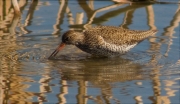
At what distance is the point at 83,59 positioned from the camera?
37.7ft

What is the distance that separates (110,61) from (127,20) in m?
2.23

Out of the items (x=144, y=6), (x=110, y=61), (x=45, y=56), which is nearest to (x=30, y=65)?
(x=45, y=56)

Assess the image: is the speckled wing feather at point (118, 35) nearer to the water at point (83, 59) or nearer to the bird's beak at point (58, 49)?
the water at point (83, 59)

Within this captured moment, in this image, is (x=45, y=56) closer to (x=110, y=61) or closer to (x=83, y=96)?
(x=110, y=61)

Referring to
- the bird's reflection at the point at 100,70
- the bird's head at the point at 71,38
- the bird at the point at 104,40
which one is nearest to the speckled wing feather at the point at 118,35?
the bird at the point at 104,40

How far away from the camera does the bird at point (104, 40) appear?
38.0 feet

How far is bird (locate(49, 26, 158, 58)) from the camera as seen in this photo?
456 inches

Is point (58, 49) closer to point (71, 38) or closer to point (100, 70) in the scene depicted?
point (71, 38)

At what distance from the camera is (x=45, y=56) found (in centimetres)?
1145

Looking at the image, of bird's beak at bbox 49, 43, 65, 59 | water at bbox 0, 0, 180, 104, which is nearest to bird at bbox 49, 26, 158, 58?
bird's beak at bbox 49, 43, 65, 59

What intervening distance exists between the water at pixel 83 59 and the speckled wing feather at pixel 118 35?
10.0 inches

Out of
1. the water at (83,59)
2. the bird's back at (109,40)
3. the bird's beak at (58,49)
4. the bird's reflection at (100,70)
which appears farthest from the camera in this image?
the bird's back at (109,40)

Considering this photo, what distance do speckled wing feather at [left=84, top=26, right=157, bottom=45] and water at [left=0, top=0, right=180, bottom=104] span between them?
0.84 ft

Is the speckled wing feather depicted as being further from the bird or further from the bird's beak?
the bird's beak
